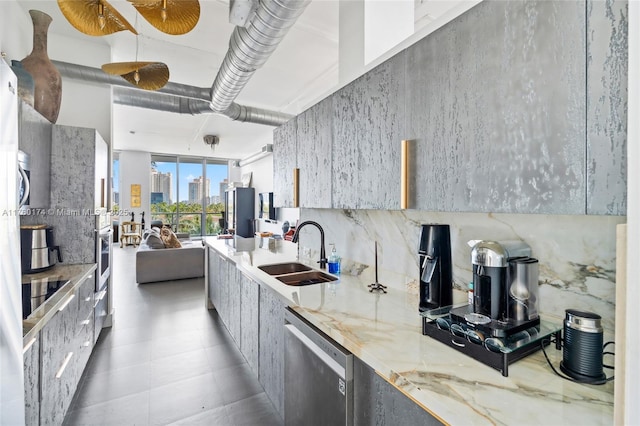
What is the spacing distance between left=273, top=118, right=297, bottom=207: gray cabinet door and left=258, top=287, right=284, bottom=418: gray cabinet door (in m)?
0.94

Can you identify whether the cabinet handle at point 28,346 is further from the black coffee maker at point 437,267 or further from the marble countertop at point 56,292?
the black coffee maker at point 437,267

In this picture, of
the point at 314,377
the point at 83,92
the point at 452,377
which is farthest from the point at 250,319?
the point at 83,92

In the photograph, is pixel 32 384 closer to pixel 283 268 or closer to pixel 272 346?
pixel 272 346

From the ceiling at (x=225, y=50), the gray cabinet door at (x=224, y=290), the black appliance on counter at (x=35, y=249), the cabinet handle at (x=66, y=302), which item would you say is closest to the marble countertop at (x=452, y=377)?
the ceiling at (x=225, y=50)

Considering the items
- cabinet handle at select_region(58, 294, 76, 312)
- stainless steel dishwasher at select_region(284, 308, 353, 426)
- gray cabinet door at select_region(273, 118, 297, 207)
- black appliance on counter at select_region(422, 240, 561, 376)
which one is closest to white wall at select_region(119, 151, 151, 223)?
gray cabinet door at select_region(273, 118, 297, 207)

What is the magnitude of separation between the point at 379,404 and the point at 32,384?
154 centimetres

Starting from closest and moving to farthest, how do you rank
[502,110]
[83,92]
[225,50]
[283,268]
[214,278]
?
[502,110]
[283,268]
[83,92]
[225,50]
[214,278]

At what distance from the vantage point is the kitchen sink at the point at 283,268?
2.53 metres

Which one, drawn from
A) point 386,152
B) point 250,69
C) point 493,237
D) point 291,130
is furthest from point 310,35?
point 493,237

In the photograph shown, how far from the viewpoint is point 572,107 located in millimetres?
804

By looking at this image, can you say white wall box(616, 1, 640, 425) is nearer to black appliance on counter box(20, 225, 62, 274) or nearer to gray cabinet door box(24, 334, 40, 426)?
gray cabinet door box(24, 334, 40, 426)

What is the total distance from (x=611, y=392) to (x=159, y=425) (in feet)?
7.76

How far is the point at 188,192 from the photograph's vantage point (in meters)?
11.2

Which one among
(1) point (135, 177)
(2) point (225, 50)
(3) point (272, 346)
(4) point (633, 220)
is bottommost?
(3) point (272, 346)
